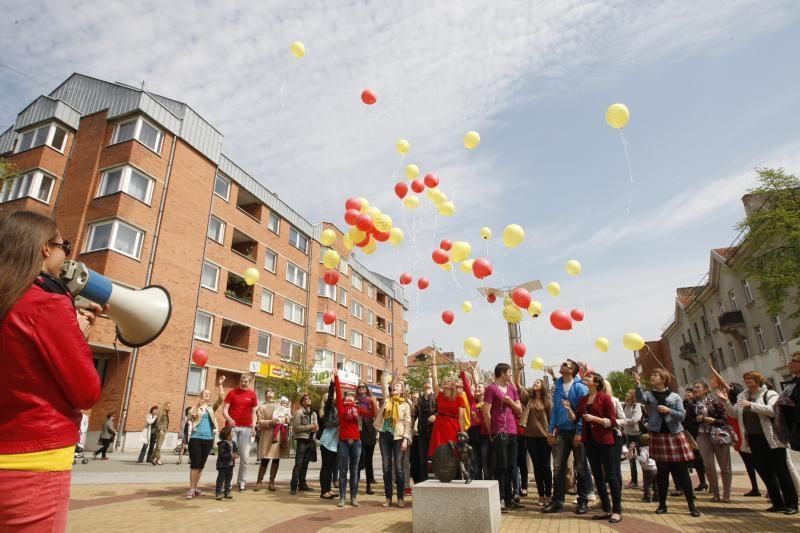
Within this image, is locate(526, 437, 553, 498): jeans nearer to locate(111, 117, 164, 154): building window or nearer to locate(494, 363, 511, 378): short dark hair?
locate(494, 363, 511, 378): short dark hair

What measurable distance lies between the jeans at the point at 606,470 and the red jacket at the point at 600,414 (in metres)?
0.09

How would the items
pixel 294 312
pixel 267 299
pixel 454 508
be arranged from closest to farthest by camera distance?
pixel 454 508 → pixel 267 299 → pixel 294 312

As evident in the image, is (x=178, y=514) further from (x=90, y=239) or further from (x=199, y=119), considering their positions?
(x=199, y=119)

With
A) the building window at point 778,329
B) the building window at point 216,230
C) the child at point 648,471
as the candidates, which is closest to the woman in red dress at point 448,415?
the child at point 648,471

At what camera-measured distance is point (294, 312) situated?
3397cm

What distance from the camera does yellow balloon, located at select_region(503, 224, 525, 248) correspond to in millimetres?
10586

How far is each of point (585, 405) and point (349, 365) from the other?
3404 centimetres

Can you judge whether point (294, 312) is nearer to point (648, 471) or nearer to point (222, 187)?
point (222, 187)

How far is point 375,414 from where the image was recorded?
344 inches

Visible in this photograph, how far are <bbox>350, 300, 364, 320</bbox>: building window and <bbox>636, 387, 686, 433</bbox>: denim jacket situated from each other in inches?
1459

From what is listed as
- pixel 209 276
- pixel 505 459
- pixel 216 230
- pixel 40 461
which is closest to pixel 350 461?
pixel 505 459

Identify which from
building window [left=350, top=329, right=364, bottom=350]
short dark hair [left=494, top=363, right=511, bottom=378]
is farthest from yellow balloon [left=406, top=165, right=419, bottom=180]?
building window [left=350, top=329, right=364, bottom=350]

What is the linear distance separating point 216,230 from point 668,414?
26077 mm

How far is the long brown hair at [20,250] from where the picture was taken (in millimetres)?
1767
